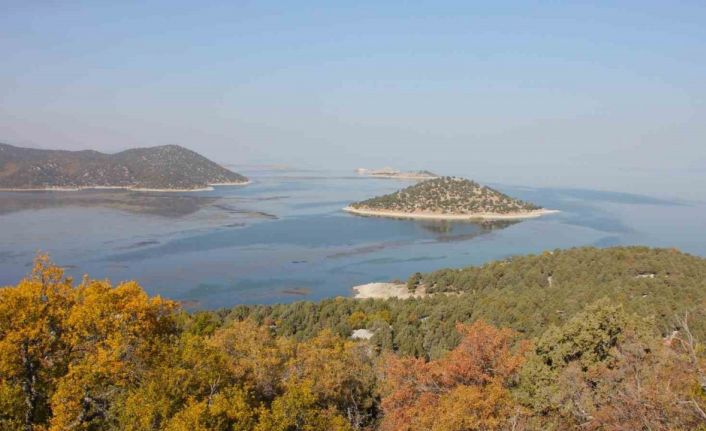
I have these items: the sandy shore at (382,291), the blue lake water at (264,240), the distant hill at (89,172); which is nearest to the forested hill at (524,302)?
the sandy shore at (382,291)

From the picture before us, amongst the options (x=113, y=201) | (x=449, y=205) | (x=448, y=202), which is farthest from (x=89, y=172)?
(x=449, y=205)

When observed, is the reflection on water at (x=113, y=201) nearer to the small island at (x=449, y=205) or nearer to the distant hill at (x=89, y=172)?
the distant hill at (x=89, y=172)

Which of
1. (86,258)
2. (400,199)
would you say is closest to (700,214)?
(400,199)

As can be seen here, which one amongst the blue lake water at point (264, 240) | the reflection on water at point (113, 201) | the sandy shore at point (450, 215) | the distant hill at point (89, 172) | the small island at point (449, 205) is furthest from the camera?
the distant hill at point (89, 172)

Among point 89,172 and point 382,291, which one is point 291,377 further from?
point 89,172

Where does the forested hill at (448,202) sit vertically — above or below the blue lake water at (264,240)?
above

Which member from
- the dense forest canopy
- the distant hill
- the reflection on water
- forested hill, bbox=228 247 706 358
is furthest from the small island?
the dense forest canopy

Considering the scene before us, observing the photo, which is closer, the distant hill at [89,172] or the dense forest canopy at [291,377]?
the dense forest canopy at [291,377]
